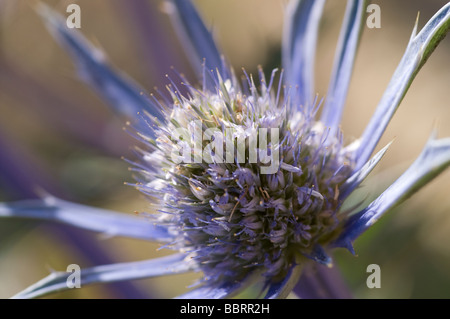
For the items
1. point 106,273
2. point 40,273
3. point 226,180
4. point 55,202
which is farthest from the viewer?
point 40,273

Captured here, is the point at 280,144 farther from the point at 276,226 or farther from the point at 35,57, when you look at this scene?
the point at 35,57

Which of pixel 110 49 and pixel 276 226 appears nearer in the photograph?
pixel 276 226

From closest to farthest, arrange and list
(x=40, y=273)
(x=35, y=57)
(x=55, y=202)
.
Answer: (x=55, y=202) → (x=40, y=273) → (x=35, y=57)

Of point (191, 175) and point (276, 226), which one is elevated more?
point (191, 175)

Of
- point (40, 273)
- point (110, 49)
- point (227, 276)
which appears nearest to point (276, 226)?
point (227, 276)
